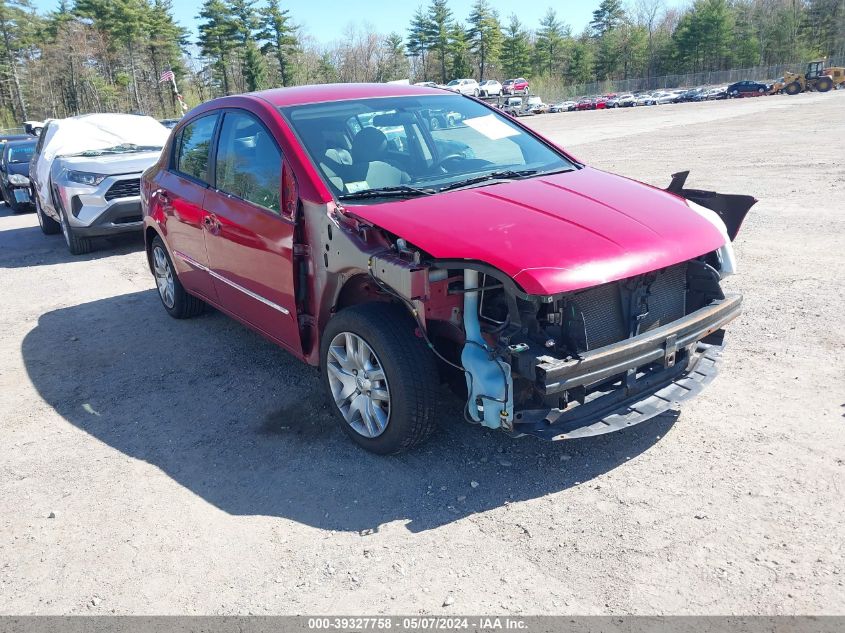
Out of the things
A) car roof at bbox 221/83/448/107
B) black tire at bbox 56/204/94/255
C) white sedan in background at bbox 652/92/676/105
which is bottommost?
white sedan in background at bbox 652/92/676/105

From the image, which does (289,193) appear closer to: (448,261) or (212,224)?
(212,224)

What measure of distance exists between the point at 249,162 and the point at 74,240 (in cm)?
645

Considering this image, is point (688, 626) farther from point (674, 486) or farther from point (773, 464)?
point (773, 464)

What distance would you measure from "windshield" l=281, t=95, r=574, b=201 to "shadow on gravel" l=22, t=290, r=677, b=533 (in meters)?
1.42

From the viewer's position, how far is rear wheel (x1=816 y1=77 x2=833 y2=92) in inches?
2080

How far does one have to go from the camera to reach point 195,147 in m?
5.25

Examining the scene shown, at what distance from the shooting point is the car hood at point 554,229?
118 inches

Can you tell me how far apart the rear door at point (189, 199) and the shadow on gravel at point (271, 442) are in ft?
2.14

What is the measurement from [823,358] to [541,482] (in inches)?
95.7

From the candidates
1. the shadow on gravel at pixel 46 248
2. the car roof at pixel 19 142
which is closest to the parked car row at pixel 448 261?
the shadow on gravel at pixel 46 248

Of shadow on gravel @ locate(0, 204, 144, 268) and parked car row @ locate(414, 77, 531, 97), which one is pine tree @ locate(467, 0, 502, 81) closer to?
parked car row @ locate(414, 77, 531, 97)

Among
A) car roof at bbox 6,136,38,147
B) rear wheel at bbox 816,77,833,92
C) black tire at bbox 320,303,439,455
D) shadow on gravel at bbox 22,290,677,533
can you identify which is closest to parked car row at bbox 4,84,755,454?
black tire at bbox 320,303,439,455

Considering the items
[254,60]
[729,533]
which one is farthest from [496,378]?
[254,60]

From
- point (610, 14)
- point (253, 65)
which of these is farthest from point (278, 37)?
point (610, 14)
